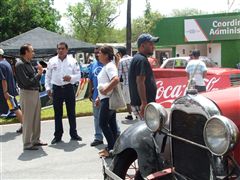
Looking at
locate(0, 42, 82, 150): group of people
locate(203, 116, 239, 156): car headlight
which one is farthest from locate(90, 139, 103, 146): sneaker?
locate(203, 116, 239, 156): car headlight

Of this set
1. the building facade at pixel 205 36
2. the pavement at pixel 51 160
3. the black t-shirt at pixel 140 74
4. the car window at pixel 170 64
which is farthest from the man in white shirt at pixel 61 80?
the building facade at pixel 205 36

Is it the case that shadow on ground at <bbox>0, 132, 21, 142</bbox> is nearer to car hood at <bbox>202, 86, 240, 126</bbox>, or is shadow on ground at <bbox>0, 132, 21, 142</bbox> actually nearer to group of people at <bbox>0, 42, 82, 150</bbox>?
group of people at <bbox>0, 42, 82, 150</bbox>

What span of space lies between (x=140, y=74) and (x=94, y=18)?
49.8 m

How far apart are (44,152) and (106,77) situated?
1752 millimetres

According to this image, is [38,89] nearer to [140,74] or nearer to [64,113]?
[140,74]

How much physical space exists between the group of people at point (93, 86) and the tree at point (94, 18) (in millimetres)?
45817

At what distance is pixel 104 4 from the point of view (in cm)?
5350

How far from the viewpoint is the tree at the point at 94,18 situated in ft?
176

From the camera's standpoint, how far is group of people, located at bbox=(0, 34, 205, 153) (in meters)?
5.71

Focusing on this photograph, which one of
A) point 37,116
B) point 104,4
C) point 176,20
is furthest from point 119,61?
point 104,4

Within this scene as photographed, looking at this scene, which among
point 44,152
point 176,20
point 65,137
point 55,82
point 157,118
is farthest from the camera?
point 176,20

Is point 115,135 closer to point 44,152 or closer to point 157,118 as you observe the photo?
point 44,152

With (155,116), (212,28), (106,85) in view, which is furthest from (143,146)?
(212,28)

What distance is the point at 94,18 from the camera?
54.5m
